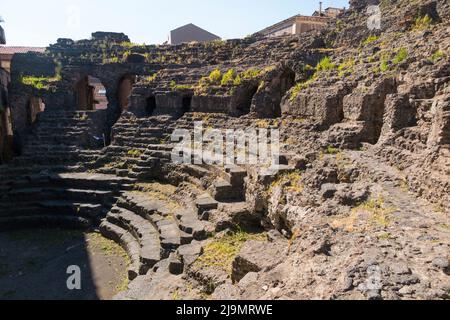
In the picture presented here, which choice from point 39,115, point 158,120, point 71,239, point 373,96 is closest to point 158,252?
point 71,239

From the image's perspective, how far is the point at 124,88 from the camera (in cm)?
1889

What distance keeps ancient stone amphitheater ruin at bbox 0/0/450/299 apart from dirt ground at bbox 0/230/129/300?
47 centimetres

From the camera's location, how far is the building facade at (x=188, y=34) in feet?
90.7

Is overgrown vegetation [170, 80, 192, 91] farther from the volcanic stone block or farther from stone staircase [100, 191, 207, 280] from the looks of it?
the volcanic stone block

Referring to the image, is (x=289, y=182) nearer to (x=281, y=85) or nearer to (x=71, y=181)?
(x=281, y=85)

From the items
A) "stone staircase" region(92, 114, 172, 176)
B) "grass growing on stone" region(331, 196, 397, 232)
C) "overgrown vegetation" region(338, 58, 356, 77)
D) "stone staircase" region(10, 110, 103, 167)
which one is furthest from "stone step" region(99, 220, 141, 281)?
"overgrown vegetation" region(338, 58, 356, 77)

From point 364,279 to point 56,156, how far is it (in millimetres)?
12545

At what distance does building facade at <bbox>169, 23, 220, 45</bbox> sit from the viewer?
90.7 feet

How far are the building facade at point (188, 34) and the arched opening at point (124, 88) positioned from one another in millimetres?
10029

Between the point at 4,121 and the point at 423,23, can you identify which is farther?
the point at 4,121

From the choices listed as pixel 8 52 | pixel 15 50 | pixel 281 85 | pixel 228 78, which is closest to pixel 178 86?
pixel 228 78

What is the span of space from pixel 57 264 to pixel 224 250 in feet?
16.0

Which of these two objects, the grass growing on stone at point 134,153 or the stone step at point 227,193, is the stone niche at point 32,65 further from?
the stone step at point 227,193

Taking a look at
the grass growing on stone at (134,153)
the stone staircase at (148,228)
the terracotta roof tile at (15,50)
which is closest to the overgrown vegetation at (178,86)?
the grass growing on stone at (134,153)
